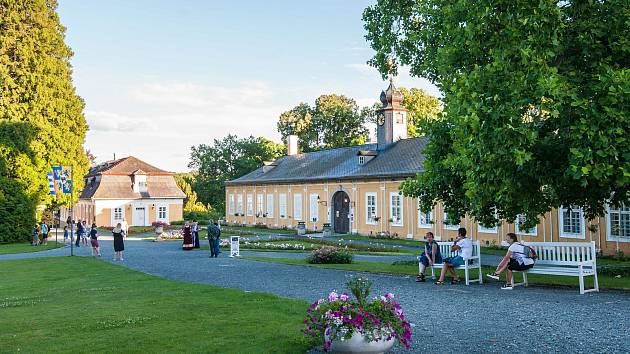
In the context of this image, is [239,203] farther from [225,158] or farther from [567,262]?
[567,262]

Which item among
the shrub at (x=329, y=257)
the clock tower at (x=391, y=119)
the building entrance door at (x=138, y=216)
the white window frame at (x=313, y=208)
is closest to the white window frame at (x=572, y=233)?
the shrub at (x=329, y=257)

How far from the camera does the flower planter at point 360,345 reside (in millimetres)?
6418

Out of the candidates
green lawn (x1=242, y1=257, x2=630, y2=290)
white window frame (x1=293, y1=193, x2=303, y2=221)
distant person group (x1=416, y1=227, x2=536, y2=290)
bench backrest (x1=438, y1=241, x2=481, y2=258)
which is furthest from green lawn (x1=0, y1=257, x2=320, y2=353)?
white window frame (x1=293, y1=193, x2=303, y2=221)

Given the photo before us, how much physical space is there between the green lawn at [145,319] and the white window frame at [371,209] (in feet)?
72.8

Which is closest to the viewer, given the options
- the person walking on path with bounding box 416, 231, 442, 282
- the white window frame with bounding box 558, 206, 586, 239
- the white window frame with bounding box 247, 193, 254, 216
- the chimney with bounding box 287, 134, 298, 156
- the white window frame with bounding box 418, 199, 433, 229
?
the person walking on path with bounding box 416, 231, 442, 282

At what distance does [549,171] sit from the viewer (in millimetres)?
12227

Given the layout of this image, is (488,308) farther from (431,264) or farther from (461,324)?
(431,264)

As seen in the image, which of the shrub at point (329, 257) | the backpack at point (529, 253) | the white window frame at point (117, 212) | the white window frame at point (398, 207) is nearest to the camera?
the backpack at point (529, 253)

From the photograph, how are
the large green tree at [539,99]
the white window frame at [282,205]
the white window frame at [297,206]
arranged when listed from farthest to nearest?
the white window frame at [282,205] < the white window frame at [297,206] < the large green tree at [539,99]

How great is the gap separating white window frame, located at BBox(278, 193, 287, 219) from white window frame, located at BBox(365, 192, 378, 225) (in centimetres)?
1152

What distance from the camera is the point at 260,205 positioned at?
51.0 metres

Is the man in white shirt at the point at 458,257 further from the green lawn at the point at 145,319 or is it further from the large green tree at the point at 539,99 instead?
the green lawn at the point at 145,319

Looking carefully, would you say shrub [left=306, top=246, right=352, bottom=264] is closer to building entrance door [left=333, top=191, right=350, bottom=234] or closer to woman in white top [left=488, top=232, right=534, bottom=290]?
woman in white top [left=488, top=232, right=534, bottom=290]

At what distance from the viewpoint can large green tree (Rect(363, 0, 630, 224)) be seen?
1039 cm
